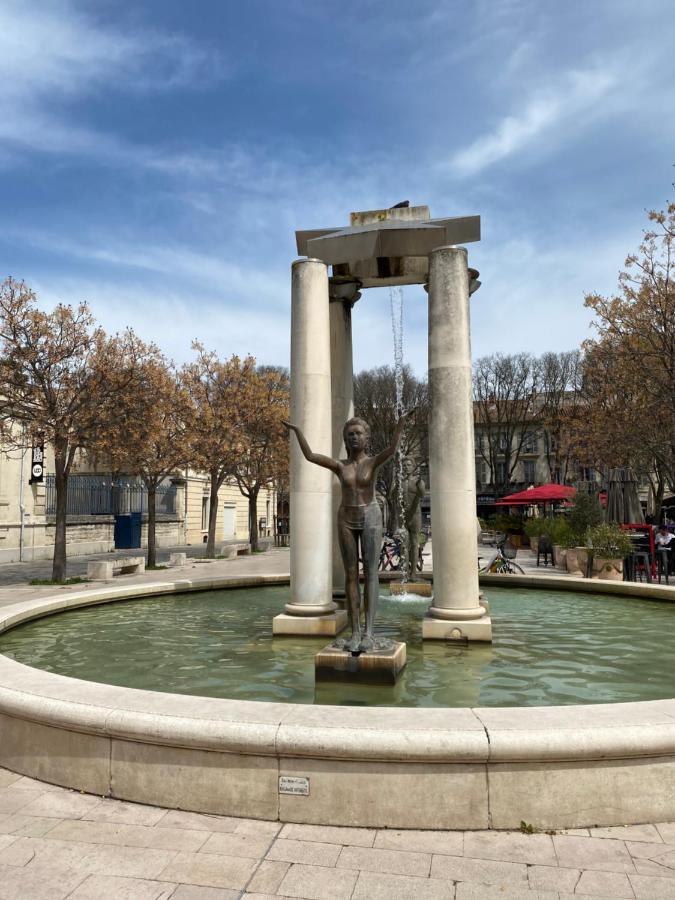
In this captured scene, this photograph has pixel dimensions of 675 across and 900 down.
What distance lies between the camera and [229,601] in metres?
12.1

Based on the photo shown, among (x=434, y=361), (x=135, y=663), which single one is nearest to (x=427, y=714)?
(x=135, y=663)

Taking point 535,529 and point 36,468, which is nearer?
point 535,529

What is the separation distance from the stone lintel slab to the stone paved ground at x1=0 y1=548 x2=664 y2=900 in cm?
219

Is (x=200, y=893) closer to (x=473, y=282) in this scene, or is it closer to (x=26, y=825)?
(x=26, y=825)

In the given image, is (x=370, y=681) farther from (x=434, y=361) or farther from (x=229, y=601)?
(x=229, y=601)

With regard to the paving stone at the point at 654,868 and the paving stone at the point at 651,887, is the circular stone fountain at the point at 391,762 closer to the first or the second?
the paving stone at the point at 654,868

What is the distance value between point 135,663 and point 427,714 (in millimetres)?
4128

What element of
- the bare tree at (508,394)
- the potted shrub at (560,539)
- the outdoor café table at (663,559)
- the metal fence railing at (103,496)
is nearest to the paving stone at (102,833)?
the outdoor café table at (663,559)

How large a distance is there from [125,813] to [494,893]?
2.22 m

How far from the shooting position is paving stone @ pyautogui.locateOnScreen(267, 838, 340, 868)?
349cm

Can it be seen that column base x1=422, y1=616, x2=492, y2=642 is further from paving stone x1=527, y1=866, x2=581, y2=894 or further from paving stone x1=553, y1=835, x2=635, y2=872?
paving stone x1=527, y1=866, x2=581, y2=894

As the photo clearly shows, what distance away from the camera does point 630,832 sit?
3.78 m

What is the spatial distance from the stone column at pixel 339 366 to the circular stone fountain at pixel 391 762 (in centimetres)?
648

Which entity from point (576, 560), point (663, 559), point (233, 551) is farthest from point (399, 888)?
point (233, 551)
